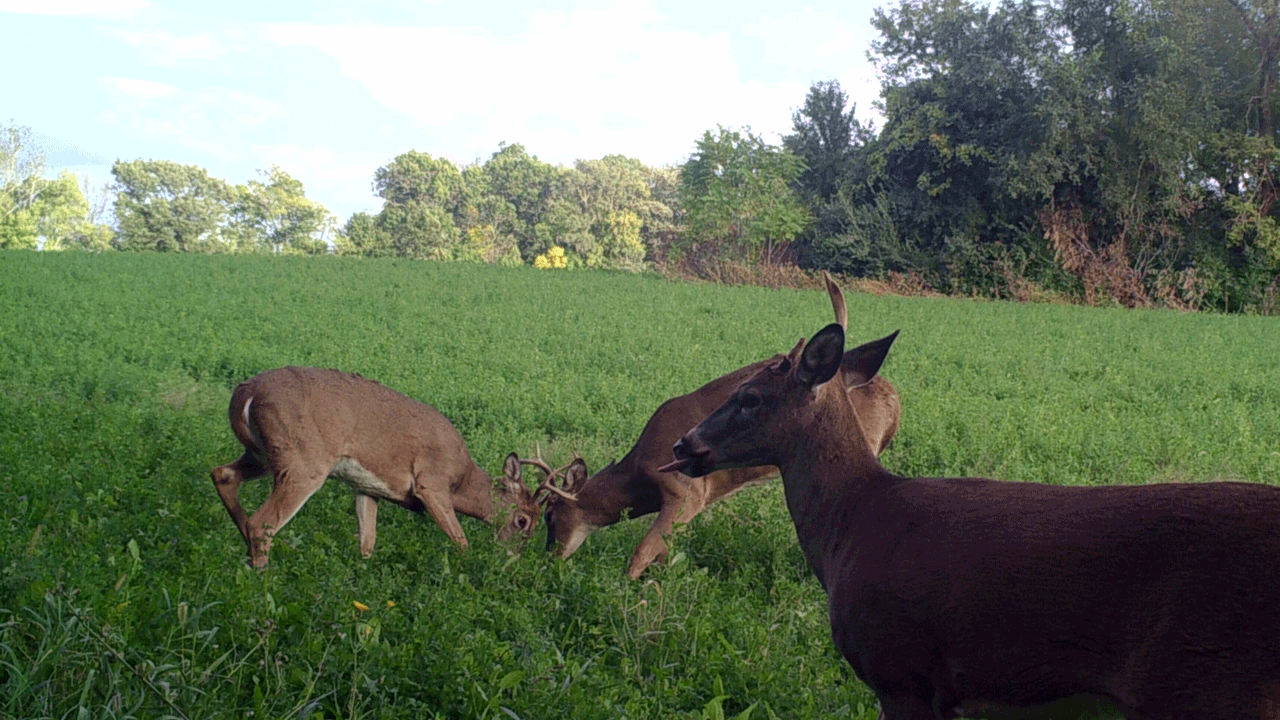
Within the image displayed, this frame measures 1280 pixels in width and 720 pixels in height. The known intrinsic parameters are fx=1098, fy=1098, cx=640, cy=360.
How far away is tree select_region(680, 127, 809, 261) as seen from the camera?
47156mm

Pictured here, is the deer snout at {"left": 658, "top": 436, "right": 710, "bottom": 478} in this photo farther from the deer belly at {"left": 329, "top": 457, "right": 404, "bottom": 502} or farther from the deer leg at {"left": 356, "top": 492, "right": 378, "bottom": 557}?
the deer belly at {"left": 329, "top": 457, "right": 404, "bottom": 502}

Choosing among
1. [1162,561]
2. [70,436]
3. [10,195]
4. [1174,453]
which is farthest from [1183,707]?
[10,195]

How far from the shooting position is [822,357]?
14.1ft

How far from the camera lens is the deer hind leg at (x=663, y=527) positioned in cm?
738

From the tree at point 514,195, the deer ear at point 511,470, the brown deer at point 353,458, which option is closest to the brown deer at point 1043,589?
the brown deer at point 353,458

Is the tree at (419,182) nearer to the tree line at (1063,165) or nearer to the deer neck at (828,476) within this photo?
the tree line at (1063,165)

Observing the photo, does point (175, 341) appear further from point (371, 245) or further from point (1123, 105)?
point (371, 245)

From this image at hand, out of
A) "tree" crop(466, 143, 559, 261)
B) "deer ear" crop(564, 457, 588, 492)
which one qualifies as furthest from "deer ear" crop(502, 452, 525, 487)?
"tree" crop(466, 143, 559, 261)

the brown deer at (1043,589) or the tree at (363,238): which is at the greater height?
the brown deer at (1043,589)

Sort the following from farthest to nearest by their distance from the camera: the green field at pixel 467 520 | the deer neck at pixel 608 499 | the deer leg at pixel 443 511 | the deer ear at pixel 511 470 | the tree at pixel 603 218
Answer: the tree at pixel 603 218
the deer ear at pixel 511 470
the deer neck at pixel 608 499
the deer leg at pixel 443 511
the green field at pixel 467 520

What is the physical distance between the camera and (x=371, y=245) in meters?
70.9

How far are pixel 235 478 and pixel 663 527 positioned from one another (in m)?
2.93

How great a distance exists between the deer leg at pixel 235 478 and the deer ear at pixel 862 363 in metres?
4.25

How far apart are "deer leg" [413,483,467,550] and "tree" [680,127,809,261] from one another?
39.8m
